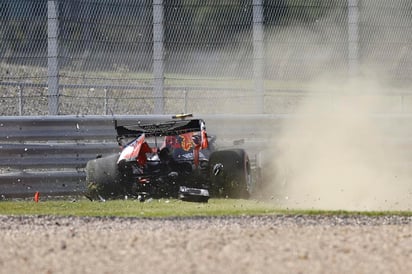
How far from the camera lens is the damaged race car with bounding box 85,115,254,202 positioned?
16453 millimetres

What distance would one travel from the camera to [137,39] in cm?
1823

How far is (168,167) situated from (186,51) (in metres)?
2.50

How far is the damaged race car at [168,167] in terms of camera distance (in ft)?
Answer: 54.0

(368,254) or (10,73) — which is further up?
(10,73)

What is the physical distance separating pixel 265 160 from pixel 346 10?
2719mm

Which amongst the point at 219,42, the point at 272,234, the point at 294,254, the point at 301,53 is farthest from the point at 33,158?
the point at 294,254

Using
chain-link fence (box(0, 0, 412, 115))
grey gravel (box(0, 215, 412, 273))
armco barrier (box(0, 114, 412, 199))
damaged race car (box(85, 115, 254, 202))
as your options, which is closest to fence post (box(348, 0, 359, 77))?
chain-link fence (box(0, 0, 412, 115))

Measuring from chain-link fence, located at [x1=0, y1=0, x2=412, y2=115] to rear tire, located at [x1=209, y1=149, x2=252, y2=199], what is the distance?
192 cm

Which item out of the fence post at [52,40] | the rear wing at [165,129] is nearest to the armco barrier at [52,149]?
the fence post at [52,40]

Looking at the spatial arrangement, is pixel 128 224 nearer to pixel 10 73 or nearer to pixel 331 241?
pixel 331 241

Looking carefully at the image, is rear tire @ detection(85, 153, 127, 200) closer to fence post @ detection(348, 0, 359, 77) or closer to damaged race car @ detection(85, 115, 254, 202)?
damaged race car @ detection(85, 115, 254, 202)

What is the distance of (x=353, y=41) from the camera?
18.8 metres

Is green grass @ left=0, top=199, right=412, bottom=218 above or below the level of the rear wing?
below

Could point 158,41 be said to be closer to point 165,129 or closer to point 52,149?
point 165,129
